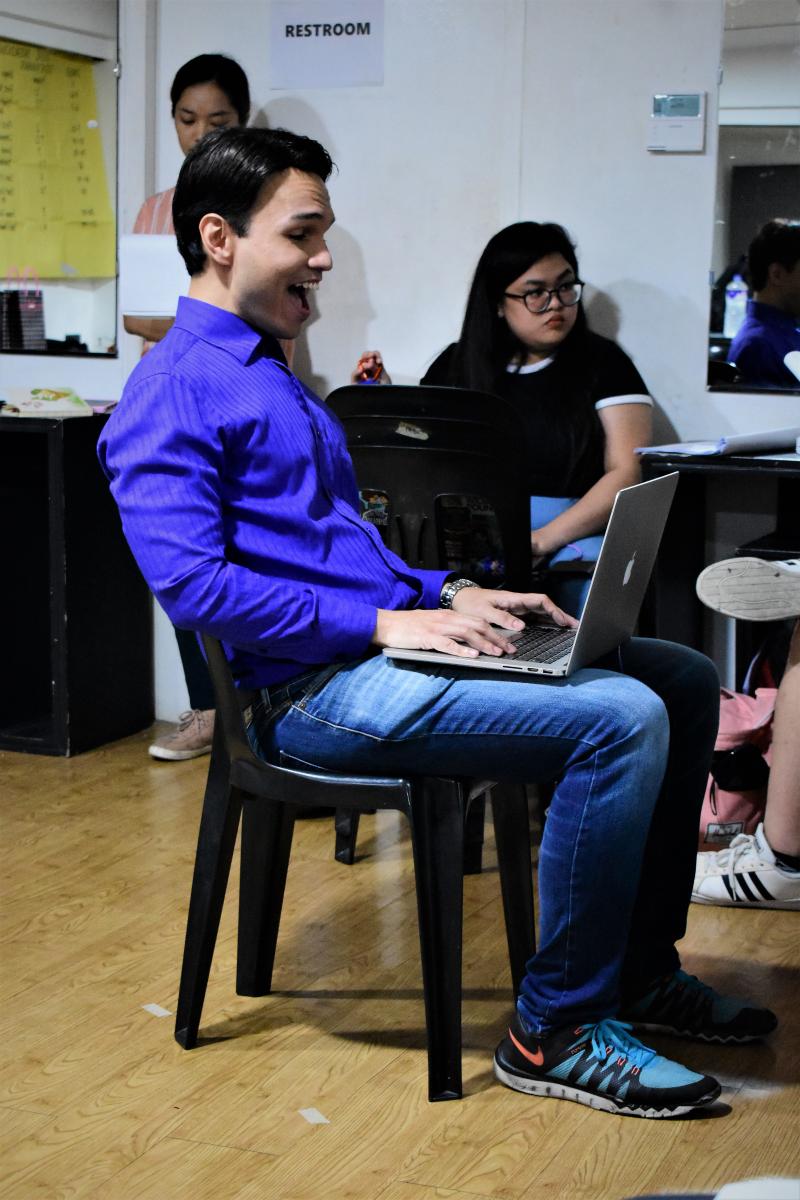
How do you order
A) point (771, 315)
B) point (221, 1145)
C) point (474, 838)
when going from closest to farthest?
point (221, 1145)
point (474, 838)
point (771, 315)

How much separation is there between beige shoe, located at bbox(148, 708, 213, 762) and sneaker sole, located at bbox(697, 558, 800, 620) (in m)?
1.72

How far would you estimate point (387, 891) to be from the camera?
8.93 feet

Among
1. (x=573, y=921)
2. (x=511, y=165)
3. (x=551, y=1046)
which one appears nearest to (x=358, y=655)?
(x=573, y=921)

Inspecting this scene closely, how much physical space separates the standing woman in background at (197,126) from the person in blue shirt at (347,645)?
1.68 metres

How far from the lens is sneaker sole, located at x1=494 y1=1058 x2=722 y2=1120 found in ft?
6.13

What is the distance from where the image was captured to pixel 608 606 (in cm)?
187

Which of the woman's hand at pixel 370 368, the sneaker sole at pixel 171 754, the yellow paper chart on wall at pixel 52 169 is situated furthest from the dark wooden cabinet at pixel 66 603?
the woman's hand at pixel 370 368

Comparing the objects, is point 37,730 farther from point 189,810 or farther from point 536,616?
point 536,616

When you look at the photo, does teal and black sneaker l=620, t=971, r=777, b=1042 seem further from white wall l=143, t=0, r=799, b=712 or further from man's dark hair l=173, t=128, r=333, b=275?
white wall l=143, t=0, r=799, b=712

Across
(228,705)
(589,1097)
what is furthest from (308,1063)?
(228,705)

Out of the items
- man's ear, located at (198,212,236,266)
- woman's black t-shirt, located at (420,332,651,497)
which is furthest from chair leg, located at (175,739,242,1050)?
woman's black t-shirt, located at (420,332,651,497)

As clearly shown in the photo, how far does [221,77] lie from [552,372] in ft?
3.93

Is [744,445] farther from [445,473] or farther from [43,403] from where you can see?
[43,403]

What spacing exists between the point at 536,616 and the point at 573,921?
453mm
